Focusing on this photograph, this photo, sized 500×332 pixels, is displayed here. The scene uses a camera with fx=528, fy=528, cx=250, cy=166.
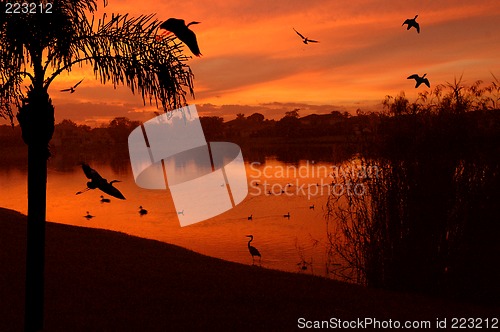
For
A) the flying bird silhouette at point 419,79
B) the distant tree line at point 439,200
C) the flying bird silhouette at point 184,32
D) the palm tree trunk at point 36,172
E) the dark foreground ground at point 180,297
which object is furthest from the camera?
the flying bird silhouette at point 419,79

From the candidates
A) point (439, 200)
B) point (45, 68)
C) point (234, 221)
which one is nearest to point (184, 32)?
point (45, 68)

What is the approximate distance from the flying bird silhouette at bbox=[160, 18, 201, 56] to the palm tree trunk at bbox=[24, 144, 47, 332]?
218cm

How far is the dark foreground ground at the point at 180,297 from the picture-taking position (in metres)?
7.98

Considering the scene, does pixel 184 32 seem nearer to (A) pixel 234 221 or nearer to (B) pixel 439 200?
(B) pixel 439 200

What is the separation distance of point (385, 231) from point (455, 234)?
1365mm

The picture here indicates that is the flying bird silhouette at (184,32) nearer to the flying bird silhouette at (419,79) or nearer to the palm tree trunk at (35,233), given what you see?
the palm tree trunk at (35,233)

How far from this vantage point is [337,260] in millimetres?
16703

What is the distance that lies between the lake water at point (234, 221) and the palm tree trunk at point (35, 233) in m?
7.08

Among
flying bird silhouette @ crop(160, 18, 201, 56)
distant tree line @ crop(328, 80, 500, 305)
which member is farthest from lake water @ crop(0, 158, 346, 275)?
flying bird silhouette @ crop(160, 18, 201, 56)

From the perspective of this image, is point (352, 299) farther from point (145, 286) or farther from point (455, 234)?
point (145, 286)

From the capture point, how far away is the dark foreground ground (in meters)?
7.98

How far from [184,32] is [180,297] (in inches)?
193

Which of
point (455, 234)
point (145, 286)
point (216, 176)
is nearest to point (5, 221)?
point (145, 286)

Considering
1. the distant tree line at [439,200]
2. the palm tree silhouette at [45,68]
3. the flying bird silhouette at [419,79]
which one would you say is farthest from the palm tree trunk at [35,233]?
the flying bird silhouette at [419,79]
